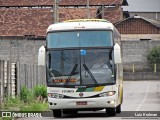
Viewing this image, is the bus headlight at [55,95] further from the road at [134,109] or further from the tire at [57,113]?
the tire at [57,113]

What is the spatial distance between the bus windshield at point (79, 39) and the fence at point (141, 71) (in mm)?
48388

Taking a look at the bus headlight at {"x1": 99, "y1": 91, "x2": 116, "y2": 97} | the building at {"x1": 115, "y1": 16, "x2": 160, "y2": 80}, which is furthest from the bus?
the building at {"x1": 115, "y1": 16, "x2": 160, "y2": 80}

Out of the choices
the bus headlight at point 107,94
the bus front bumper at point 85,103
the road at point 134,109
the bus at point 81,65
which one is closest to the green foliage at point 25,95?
the road at point 134,109

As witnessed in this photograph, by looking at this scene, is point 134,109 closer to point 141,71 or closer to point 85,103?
point 85,103

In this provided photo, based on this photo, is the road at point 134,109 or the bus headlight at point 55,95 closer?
the bus headlight at point 55,95

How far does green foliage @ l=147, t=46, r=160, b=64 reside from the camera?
242 feet

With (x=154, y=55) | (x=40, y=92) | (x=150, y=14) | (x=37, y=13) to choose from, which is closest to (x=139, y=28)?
(x=154, y=55)

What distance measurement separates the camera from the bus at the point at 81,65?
20.7 metres

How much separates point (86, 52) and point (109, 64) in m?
0.90

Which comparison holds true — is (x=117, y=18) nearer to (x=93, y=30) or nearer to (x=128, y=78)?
(x=128, y=78)

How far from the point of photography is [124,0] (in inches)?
3216

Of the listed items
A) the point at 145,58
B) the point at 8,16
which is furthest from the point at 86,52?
the point at 8,16

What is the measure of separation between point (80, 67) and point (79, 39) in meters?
1.05

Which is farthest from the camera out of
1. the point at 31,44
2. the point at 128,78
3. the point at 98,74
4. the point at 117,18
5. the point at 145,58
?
the point at 117,18
